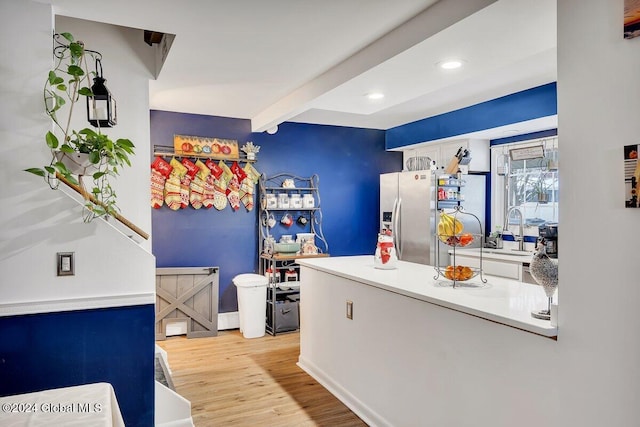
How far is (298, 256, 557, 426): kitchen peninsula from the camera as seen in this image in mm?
1790

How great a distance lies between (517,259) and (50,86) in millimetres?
3925

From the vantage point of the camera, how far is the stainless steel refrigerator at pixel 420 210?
4887 millimetres

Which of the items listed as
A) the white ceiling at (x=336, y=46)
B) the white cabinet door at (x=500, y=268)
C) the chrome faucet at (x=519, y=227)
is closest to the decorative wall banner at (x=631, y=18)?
the white ceiling at (x=336, y=46)

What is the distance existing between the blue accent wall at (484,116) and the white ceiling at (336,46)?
0.15 metres

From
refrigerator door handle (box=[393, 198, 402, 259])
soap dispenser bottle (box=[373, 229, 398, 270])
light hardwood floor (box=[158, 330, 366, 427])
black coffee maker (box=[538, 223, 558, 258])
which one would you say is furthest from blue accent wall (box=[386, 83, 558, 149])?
light hardwood floor (box=[158, 330, 366, 427])

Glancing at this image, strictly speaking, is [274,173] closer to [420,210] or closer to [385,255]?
[420,210]

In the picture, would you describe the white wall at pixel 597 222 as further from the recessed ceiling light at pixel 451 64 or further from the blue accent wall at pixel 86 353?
the blue accent wall at pixel 86 353

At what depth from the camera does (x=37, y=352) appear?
206 centimetres

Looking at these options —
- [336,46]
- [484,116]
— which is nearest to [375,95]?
[336,46]

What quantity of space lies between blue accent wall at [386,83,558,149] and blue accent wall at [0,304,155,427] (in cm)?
349

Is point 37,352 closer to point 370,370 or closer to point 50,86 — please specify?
point 50,86

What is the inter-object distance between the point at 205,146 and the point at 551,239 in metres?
3.94

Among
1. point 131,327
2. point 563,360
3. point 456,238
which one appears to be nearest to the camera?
point 563,360

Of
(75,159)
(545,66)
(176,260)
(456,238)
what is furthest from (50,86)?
(545,66)
